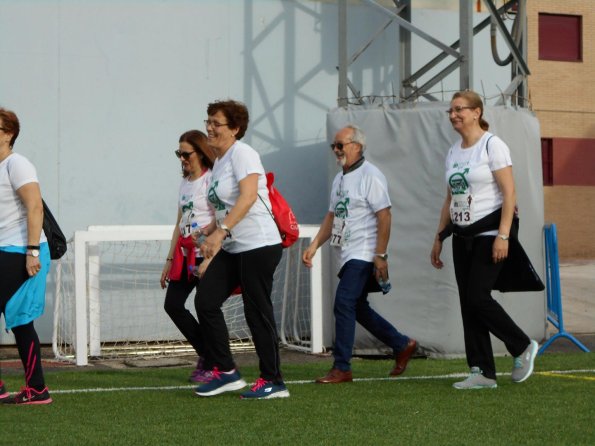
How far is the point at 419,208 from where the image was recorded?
10883 millimetres

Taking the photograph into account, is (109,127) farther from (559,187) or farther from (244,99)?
(559,187)

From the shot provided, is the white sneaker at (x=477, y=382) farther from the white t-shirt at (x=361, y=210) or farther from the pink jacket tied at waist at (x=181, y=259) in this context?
the pink jacket tied at waist at (x=181, y=259)

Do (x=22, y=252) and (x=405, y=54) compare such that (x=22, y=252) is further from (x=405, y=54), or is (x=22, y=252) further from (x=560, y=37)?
(x=560, y=37)

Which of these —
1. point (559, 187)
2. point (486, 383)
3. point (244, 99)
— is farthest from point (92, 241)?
point (559, 187)

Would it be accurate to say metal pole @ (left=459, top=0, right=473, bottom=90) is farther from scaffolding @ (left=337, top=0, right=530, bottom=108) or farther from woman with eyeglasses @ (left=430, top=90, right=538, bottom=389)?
woman with eyeglasses @ (left=430, top=90, right=538, bottom=389)

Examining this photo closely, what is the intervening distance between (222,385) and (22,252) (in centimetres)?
142

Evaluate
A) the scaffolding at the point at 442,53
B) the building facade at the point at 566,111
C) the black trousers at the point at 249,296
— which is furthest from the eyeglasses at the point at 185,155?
the building facade at the point at 566,111

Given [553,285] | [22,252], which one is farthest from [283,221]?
[553,285]

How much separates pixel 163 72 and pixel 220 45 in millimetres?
654

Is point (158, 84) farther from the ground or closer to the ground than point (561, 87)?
closer to the ground

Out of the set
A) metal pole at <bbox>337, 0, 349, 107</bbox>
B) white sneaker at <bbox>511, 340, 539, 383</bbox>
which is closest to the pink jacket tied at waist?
white sneaker at <bbox>511, 340, 539, 383</bbox>

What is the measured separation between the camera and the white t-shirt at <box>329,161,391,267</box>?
8.26 m

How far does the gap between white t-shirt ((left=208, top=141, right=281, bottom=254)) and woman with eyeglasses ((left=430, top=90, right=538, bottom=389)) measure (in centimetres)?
123

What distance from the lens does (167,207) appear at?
12.2 m
